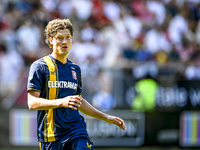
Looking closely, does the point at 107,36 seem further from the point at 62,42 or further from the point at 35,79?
the point at 35,79

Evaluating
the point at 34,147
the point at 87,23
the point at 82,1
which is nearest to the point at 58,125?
the point at 34,147

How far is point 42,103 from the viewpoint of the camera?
3350 mm

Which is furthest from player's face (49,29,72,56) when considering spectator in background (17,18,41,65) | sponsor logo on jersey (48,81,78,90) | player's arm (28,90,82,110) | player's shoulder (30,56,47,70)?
spectator in background (17,18,41,65)

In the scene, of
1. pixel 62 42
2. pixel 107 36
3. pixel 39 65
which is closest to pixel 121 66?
pixel 107 36

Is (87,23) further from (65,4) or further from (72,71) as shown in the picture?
(72,71)

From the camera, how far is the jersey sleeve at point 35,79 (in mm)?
3533

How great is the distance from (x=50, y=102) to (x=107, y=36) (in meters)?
7.95

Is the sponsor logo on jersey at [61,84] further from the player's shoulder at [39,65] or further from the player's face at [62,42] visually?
the player's face at [62,42]

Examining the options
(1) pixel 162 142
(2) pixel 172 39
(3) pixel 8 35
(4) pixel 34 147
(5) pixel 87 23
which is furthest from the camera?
(2) pixel 172 39

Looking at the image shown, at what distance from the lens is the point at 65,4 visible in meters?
11.2

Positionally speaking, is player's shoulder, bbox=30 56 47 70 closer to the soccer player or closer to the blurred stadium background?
the soccer player

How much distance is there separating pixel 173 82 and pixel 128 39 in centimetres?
302

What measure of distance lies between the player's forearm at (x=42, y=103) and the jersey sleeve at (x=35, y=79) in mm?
113

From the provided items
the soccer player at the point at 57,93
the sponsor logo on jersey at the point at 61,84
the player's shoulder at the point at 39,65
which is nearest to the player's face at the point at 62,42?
the soccer player at the point at 57,93
